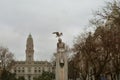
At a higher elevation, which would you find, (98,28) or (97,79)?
(98,28)

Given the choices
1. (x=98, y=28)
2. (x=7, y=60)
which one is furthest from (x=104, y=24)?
(x=7, y=60)

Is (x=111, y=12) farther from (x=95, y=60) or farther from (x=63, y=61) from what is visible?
(x=95, y=60)

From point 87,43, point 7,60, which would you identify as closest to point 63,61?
point 87,43

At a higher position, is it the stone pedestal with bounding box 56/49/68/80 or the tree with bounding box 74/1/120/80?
the tree with bounding box 74/1/120/80

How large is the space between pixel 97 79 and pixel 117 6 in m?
18.1

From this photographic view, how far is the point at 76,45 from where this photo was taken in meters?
63.0

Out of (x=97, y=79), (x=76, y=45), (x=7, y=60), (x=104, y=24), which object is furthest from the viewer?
(x=7, y=60)

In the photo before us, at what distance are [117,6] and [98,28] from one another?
6.84 metres

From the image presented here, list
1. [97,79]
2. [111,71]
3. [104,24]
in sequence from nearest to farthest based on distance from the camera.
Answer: [104,24] → [97,79] → [111,71]

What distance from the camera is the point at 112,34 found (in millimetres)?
47750

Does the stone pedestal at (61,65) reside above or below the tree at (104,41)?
below

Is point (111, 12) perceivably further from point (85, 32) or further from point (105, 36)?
point (85, 32)

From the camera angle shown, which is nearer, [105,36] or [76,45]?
[105,36]

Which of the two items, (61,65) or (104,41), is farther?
(104,41)
